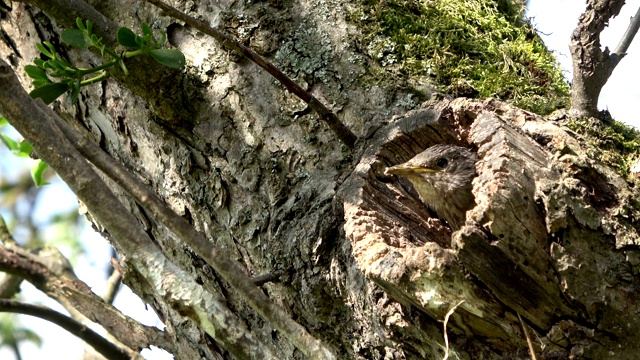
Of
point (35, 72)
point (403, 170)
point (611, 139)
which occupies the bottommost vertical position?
point (611, 139)

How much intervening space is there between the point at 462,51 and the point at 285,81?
2.38ft

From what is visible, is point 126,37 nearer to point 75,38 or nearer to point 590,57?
point 75,38

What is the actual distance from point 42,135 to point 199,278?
3.19 feet

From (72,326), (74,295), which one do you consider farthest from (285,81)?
(72,326)

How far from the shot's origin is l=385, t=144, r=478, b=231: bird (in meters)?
2.36

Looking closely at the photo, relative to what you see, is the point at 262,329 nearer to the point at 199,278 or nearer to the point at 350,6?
the point at 199,278

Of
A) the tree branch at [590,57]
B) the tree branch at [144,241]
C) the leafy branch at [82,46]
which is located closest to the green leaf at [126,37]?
the leafy branch at [82,46]

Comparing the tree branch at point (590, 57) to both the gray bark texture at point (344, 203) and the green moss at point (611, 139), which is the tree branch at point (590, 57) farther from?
the gray bark texture at point (344, 203)

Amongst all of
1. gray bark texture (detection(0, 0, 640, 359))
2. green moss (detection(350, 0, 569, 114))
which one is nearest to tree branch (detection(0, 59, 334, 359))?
gray bark texture (detection(0, 0, 640, 359))

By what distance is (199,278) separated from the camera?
106 inches

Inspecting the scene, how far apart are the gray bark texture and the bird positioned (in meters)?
0.05

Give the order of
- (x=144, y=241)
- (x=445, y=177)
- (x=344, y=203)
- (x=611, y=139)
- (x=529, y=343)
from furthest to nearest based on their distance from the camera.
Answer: (x=445, y=177), (x=611, y=139), (x=344, y=203), (x=144, y=241), (x=529, y=343)

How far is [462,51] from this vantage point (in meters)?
2.70

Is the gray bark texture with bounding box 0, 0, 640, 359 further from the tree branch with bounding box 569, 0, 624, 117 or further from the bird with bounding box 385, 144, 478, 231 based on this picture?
the tree branch with bounding box 569, 0, 624, 117
